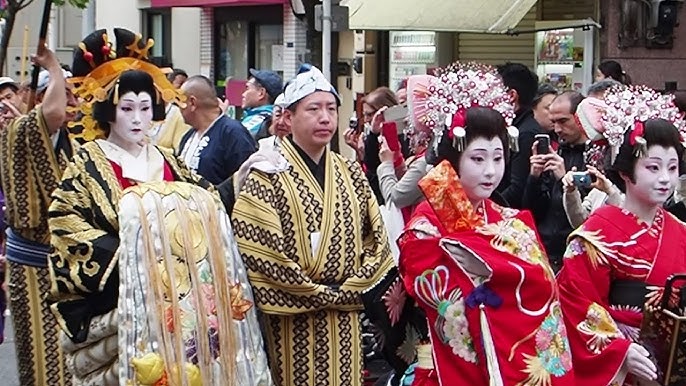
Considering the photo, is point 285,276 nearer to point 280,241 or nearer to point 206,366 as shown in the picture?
point 280,241

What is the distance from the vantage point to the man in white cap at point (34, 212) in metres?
5.33

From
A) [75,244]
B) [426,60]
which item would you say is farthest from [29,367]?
[426,60]

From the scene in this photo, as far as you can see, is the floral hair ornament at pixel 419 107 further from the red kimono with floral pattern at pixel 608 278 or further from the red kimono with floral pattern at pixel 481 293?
the red kimono with floral pattern at pixel 608 278

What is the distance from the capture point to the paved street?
7461mm

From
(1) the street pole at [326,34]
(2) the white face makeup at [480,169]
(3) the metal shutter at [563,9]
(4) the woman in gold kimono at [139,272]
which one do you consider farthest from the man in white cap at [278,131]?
(3) the metal shutter at [563,9]

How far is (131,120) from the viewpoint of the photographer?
4.90 metres

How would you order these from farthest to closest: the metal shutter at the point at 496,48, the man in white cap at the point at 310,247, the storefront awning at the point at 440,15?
the metal shutter at the point at 496,48 → the storefront awning at the point at 440,15 → the man in white cap at the point at 310,247

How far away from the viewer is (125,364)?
175 inches

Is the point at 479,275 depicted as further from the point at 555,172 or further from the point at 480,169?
the point at 555,172

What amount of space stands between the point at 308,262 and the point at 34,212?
125cm

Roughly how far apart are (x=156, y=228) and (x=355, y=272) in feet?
2.73

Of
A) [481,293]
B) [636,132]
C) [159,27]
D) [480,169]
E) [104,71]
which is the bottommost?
[481,293]

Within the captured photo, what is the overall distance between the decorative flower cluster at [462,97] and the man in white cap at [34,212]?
5.13ft

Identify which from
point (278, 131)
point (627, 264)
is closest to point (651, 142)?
point (627, 264)
